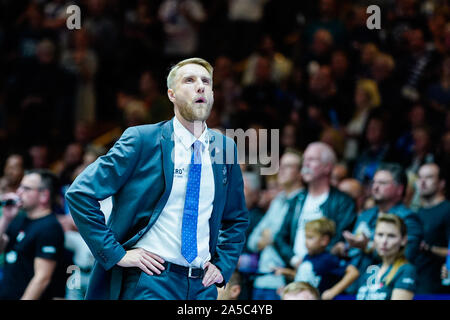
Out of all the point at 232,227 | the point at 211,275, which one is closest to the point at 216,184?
the point at 232,227

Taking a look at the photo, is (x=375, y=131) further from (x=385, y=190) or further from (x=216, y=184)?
(x=216, y=184)

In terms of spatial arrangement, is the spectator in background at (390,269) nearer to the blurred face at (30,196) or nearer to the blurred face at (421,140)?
the blurred face at (421,140)

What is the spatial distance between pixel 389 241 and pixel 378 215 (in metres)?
0.60

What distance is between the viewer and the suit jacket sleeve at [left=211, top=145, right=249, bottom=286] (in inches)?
191

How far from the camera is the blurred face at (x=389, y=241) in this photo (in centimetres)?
630

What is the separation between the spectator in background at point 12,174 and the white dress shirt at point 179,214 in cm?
497

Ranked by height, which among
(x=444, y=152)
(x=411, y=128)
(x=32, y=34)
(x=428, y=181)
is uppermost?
(x=32, y=34)

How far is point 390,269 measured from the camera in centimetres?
627

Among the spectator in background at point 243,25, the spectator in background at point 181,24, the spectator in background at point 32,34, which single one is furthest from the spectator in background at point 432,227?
the spectator in background at point 32,34

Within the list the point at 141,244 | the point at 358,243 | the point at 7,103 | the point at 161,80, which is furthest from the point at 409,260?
the point at 7,103
